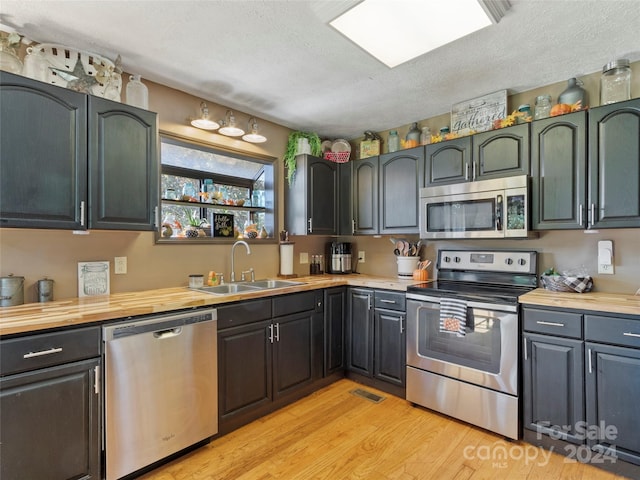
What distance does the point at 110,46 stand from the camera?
1998 millimetres

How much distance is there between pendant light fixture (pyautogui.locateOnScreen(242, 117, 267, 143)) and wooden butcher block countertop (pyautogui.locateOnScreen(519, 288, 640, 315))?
2.41 m

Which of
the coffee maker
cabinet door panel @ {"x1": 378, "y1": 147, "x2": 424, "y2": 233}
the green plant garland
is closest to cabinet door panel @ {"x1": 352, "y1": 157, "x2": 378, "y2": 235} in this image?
cabinet door panel @ {"x1": 378, "y1": 147, "x2": 424, "y2": 233}

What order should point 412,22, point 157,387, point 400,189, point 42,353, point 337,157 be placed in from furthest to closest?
point 337,157, point 400,189, point 157,387, point 412,22, point 42,353

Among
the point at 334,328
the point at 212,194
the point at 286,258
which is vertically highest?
the point at 212,194

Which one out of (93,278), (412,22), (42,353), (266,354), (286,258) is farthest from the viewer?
(286,258)

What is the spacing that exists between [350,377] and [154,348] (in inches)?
74.4

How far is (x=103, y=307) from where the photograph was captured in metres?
1.80

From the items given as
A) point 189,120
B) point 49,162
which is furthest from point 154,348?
point 189,120

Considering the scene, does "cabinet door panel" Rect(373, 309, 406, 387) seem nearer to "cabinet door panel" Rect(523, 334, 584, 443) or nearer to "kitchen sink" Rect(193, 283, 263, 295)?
"cabinet door panel" Rect(523, 334, 584, 443)

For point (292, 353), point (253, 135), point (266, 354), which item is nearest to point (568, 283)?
point (292, 353)

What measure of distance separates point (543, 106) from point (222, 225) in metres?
2.75

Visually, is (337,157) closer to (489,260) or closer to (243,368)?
(489,260)

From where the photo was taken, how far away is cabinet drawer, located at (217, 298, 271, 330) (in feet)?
7.13

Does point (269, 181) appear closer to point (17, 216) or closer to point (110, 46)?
point (110, 46)
